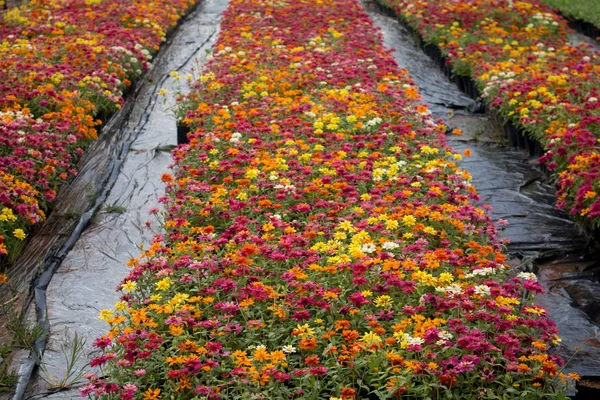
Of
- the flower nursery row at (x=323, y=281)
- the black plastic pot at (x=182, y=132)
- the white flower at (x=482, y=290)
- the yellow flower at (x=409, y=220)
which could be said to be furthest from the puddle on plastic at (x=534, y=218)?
the black plastic pot at (x=182, y=132)

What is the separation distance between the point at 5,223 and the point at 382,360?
11.8 feet

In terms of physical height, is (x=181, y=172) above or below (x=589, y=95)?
below

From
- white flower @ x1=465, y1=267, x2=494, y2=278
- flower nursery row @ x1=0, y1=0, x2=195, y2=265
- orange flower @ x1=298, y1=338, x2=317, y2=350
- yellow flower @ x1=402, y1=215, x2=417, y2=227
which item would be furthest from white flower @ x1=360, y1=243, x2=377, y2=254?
flower nursery row @ x1=0, y1=0, x2=195, y2=265

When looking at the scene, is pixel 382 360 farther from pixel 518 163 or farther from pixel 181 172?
pixel 518 163

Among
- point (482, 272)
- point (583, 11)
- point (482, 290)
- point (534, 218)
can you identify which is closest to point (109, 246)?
point (482, 272)

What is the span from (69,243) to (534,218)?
4082 millimetres

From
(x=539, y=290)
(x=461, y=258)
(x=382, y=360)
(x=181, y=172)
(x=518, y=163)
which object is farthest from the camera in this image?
(x=518, y=163)

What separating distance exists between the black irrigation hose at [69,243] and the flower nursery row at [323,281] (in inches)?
18.1

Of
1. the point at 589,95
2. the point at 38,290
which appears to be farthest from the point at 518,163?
the point at 38,290

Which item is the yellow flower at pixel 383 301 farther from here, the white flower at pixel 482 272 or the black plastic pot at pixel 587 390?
the black plastic pot at pixel 587 390

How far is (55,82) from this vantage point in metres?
8.15

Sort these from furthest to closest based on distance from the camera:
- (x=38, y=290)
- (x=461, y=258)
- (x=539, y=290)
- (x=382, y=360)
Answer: (x=38, y=290)
(x=461, y=258)
(x=539, y=290)
(x=382, y=360)

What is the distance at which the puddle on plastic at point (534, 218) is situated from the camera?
484 centimetres

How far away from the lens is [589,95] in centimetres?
777
